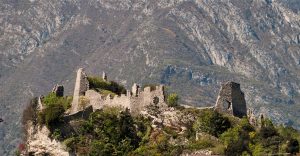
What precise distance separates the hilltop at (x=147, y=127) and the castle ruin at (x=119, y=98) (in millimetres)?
98

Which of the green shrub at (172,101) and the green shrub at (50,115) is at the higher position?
the green shrub at (172,101)

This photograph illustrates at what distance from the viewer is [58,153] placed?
82.8 m

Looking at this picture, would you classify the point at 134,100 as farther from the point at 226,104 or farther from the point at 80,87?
the point at 80,87

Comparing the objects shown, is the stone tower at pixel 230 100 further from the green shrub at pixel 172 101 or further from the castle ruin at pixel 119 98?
the castle ruin at pixel 119 98

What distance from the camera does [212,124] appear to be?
80.4 metres

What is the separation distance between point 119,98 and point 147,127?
5198 mm

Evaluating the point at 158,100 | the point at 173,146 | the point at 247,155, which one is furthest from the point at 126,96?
the point at 247,155

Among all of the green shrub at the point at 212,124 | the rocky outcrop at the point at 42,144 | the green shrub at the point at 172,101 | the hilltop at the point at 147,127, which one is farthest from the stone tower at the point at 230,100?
the rocky outcrop at the point at 42,144

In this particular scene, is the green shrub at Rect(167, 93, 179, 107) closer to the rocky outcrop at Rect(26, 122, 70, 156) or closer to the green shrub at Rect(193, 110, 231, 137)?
the green shrub at Rect(193, 110, 231, 137)

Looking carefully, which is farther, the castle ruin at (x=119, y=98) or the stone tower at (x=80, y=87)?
the stone tower at (x=80, y=87)

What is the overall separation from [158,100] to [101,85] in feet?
41.0

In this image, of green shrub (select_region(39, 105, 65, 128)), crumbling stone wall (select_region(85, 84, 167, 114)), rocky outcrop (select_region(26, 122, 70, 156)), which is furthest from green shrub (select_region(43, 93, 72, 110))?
crumbling stone wall (select_region(85, 84, 167, 114))

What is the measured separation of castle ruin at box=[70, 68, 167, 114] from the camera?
8362 centimetres

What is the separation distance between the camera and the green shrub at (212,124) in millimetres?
80438
